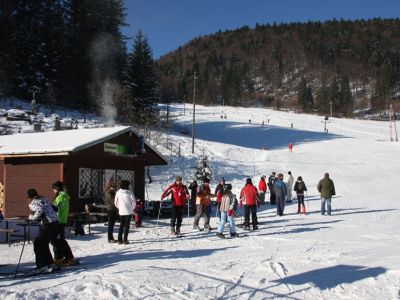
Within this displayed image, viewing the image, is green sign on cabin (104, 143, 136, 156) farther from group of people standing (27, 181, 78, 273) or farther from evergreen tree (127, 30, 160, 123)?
evergreen tree (127, 30, 160, 123)

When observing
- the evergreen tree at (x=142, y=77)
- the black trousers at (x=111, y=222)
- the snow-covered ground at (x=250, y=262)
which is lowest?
the snow-covered ground at (x=250, y=262)

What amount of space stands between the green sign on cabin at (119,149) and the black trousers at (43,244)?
32.1 ft

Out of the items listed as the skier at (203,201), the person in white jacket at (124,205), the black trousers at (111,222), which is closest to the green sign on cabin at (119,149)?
the skier at (203,201)

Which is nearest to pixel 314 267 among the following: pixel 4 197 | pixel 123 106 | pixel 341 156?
pixel 4 197

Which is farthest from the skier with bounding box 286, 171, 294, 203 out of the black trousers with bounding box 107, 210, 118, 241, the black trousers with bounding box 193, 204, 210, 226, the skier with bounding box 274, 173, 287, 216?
the black trousers with bounding box 107, 210, 118, 241

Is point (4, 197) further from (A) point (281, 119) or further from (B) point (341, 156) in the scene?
(A) point (281, 119)

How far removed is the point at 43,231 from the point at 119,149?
10.6m

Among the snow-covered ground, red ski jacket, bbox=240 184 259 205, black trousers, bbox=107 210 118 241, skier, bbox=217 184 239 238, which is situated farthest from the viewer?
red ski jacket, bbox=240 184 259 205

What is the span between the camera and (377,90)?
126438 millimetres

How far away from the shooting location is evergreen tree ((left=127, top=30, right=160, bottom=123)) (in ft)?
155

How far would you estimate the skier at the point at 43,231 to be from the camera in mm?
A: 8102

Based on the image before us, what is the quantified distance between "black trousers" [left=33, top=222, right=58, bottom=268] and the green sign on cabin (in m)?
9.79

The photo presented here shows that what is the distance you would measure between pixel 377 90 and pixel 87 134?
394 feet

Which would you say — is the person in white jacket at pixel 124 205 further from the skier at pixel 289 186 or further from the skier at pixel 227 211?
the skier at pixel 289 186
